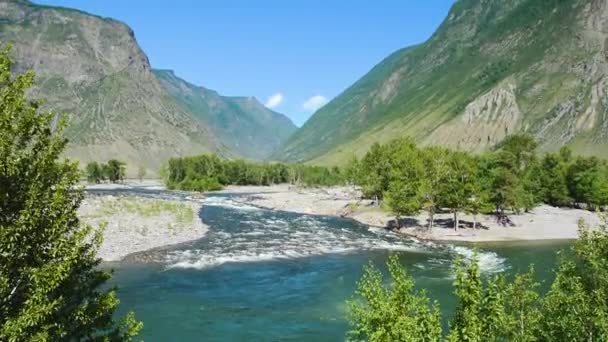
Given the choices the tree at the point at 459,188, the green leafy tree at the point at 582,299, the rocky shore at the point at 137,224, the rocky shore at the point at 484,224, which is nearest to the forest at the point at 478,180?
the tree at the point at 459,188

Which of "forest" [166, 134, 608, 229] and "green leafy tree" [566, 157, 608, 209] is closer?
"forest" [166, 134, 608, 229]

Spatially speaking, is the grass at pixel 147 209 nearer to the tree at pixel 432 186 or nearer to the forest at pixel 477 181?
the forest at pixel 477 181

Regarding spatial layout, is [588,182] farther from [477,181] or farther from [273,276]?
[273,276]

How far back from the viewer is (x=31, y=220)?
52.9 ft

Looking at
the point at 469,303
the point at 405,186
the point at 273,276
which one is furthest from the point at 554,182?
the point at 469,303

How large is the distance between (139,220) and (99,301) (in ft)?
265

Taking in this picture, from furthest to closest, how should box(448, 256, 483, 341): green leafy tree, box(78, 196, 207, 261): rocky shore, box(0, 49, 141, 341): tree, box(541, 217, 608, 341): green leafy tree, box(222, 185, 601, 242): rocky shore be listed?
1. box(222, 185, 601, 242): rocky shore
2. box(78, 196, 207, 261): rocky shore
3. box(541, 217, 608, 341): green leafy tree
4. box(448, 256, 483, 341): green leafy tree
5. box(0, 49, 141, 341): tree

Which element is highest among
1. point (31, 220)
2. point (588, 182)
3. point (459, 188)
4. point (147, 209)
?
point (588, 182)

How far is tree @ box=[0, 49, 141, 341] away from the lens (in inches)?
619

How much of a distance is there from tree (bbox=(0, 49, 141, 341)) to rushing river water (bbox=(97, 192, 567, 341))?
A: 944 inches

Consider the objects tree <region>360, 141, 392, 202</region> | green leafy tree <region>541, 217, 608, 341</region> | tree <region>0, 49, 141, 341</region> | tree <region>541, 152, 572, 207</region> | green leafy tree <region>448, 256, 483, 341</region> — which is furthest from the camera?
tree <region>541, 152, 572, 207</region>

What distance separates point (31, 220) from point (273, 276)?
4672 cm

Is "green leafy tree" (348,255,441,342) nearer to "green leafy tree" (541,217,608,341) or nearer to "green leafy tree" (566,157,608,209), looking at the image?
"green leafy tree" (541,217,608,341)

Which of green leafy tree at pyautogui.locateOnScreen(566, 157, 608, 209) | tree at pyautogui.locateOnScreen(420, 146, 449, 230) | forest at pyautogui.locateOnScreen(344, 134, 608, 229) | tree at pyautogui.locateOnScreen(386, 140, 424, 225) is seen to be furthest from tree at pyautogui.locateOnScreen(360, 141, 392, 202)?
green leafy tree at pyautogui.locateOnScreen(566, 157, 608, 209)
